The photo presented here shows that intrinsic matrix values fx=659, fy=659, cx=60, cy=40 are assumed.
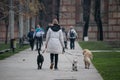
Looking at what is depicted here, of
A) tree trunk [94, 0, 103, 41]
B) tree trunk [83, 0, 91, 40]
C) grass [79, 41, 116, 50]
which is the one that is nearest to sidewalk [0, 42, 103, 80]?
grass [79, 41, 116, 50]

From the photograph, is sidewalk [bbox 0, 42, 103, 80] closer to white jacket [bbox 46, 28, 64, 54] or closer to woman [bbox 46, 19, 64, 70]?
woman [bbox 46, 19, 64, 70]

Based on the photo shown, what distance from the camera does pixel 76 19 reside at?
Answer: 68875 mm

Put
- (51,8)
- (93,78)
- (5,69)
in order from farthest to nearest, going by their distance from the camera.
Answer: (51,8), (5,69), (93,78)

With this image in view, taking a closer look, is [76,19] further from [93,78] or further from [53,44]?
[93,78]

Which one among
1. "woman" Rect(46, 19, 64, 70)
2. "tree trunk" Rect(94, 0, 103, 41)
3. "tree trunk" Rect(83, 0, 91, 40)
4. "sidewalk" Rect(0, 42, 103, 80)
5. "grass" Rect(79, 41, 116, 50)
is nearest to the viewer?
"sidewalk" Rect(0, 42, 103, 80)

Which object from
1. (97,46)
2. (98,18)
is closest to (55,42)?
(97,46)

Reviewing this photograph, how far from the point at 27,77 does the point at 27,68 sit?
419 centimetres

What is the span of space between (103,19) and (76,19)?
283 cm

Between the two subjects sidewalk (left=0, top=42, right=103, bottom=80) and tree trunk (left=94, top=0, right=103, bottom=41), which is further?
tree trunk (left=94, top=0, right=103, bottom=41)

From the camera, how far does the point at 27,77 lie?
2191 cm

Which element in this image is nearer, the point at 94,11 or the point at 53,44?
the point at 53,44

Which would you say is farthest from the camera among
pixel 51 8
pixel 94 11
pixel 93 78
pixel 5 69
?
pixel 51 8

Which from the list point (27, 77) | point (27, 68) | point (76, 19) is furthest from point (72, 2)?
point (27, 77)

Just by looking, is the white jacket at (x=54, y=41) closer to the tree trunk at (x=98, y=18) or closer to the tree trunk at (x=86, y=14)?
the tree trunk at (x=98, y=18)
